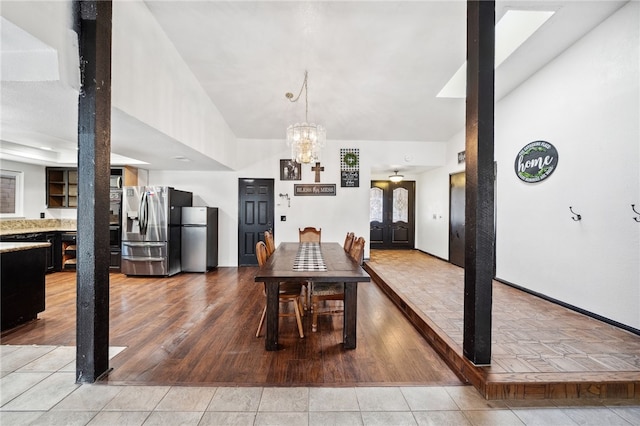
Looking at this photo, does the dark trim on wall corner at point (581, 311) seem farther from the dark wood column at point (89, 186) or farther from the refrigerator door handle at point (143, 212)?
the refrigerator door handle at point (143, 212)

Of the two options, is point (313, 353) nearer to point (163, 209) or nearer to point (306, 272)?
point (306, 272)

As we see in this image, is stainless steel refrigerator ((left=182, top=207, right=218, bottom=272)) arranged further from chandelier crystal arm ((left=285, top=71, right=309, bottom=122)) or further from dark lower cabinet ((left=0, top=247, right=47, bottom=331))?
chandelier crystal arm ((left=285, top=71, right=309, bottom=122))

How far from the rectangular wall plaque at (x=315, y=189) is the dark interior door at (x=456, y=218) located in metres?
2.51

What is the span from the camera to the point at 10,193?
16.4 feet

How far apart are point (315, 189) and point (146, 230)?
3278 millimetres

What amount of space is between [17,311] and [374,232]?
6.84 metres

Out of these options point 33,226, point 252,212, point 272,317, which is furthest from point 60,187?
point 272,317

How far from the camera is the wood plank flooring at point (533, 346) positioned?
1.79 meters

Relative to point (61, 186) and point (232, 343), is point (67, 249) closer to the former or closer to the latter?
point (61, 186)

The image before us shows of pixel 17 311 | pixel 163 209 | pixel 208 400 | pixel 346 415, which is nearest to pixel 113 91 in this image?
pixel 208 400

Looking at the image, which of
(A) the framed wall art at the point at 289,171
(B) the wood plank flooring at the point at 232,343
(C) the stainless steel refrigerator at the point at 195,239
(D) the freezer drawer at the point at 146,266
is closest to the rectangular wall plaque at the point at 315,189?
(A) the framed wall art at the point at 289,171

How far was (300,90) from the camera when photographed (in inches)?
162

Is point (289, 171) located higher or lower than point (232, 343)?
higher

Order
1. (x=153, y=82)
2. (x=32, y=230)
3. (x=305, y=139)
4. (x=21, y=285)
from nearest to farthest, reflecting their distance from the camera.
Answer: (x=153, y=82)
(x=21, y=285)
(x=305, y=139)
(x=32, y=230)
